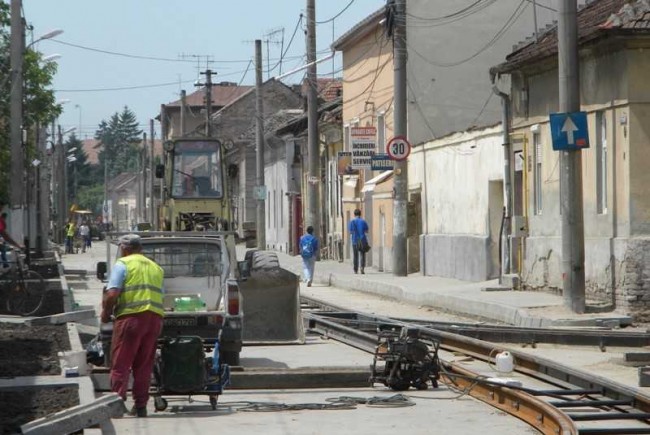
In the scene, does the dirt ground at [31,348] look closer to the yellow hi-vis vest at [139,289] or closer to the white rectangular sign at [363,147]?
the yellow hi-vis vest at [139,289]

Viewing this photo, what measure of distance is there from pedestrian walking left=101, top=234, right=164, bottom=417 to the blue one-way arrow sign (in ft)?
39.1

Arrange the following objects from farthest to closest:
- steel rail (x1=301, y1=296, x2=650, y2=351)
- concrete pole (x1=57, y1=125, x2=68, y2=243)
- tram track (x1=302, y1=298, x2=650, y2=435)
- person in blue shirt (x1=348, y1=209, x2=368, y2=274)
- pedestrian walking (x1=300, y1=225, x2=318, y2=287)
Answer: concrete pole (x1=57, y1=125, x2=68, y2=243)
person in blue shirt (x1=348, y1=209, x2=368, y2=274)
pedestrian walking (x1=300, y1=225, x2=318, y2=287)
steel rail (x1=301, y1=296, x2=650, y2=351)
tram track (x1=302, y1=298, x2=650, y2=435)

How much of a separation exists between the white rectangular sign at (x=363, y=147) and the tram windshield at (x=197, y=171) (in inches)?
275

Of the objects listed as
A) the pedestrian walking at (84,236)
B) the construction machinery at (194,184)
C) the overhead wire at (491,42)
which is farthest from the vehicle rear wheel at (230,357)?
the pedestrian walking at (84,236)

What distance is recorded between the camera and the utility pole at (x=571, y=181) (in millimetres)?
23297

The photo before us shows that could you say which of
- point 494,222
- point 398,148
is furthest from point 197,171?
point 494,222

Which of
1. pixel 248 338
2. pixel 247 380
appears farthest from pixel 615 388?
pixel 248 338

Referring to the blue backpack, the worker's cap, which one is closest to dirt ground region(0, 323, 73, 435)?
the worker's cap

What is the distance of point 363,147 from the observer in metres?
41.4

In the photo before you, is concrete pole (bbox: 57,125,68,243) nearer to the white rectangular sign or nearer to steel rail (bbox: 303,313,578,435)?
the white rectangular sign

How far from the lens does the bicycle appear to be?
25922 mm

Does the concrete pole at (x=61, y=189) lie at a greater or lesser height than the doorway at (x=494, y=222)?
greater

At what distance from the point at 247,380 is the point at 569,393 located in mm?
3413

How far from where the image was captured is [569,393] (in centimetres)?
1330
